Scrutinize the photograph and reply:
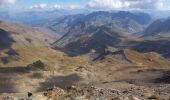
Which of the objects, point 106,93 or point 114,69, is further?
point 114,69

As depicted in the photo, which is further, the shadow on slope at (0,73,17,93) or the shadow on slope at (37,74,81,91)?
the shadow on slope at (37,74,81,91)

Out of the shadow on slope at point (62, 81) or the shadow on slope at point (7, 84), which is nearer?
the shadow on slope at point (7, 84)

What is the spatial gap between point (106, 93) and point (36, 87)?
342ft

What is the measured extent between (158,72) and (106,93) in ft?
388

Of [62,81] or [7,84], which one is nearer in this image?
[7,84]

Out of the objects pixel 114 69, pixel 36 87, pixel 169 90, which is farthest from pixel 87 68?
pixel 169 90

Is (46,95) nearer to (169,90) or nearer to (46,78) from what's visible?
(169,90)

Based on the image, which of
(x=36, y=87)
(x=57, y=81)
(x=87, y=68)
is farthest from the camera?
(x=87, y=68)

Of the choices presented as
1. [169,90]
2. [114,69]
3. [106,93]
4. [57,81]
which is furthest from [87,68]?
[106,93]

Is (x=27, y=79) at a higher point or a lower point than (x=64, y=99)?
higher

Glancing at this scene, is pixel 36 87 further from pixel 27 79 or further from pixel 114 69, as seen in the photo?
pixel 114 69

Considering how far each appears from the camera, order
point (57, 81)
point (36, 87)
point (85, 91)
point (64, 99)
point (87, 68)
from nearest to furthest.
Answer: point (64, 99)
point (85, 91)
point (36, 87)
point (57, 81)
point (87, 68)

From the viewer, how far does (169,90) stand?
6059cm

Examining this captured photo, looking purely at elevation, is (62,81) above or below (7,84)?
above
